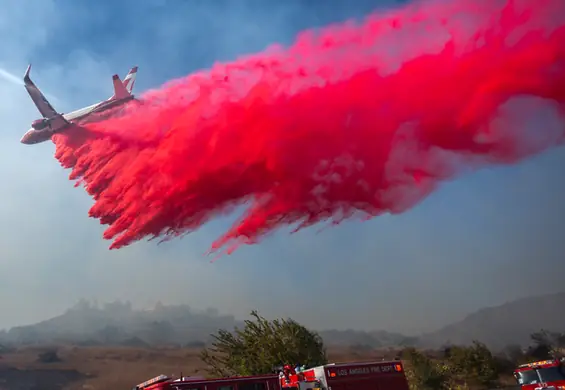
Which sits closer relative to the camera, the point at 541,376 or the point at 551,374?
the point at 551,374

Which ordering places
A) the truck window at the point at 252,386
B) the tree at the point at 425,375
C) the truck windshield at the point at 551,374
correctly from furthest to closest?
the tree at the point at 425,375
the truck windshield at the point at 551,374
the truck window at the point at 252,386

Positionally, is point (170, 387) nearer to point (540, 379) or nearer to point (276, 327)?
point (540, 379)

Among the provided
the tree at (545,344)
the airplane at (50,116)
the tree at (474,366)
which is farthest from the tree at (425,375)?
the airplane at (50,116)

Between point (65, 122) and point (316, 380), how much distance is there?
3715 centimetres

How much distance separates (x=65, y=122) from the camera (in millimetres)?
42938

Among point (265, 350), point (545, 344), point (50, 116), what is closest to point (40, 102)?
point (50, 116)

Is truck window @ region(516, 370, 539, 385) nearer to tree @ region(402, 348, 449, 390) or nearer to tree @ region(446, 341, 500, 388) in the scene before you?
tree @ region(402, 348, 449, 390)

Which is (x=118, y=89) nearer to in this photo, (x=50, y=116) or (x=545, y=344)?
(x=50, y=116)

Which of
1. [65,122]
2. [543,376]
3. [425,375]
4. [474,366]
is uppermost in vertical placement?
[65,122]

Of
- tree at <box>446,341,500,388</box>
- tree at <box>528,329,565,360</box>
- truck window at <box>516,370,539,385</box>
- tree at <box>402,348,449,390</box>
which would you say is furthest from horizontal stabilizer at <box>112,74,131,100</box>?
tree at <box>528,329,565,360</box>

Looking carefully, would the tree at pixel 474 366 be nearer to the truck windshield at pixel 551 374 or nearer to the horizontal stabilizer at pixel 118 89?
the truck windshield at pixel 551 374

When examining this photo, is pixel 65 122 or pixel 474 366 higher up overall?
pixel 65 122

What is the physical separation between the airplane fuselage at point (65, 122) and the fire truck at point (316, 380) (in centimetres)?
2945

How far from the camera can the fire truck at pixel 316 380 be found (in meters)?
17.3
